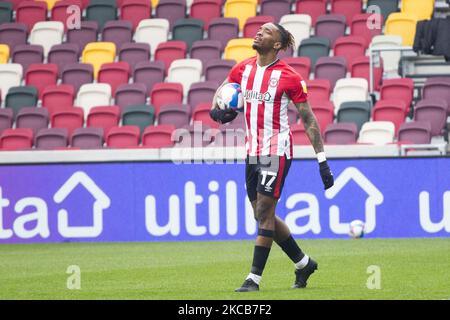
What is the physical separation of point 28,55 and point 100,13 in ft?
6.30

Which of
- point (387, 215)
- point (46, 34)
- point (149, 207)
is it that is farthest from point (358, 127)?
point (46, 34)

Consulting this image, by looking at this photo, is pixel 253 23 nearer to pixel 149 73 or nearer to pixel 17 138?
pixel 149 73

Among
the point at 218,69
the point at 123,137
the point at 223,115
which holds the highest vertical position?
the point at 218,69

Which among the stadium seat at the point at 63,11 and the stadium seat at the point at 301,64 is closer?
the stadium seat at the point at 301,64

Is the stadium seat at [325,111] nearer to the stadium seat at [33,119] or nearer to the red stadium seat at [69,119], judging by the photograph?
the red stadium seat at [69,119]

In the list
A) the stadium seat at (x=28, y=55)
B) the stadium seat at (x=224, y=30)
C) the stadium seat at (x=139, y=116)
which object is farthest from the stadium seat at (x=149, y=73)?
the stadium seat at (x=28, y=55)

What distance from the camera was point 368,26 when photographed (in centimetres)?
2153

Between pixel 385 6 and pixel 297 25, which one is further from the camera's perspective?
pixel 385 6

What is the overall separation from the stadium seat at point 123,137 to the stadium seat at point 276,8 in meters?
4.58

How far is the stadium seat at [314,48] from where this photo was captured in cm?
2119

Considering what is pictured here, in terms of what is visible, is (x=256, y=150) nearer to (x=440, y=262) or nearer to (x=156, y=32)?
(x=440, y=262)

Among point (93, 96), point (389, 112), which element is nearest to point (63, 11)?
point (93, 96)

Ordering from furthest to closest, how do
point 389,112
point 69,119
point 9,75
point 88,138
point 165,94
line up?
1. point 9,75
2. point 165,94
3. point 69,119
4. point 88,138
5. point 389,112

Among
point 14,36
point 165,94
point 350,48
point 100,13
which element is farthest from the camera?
point 100,13
